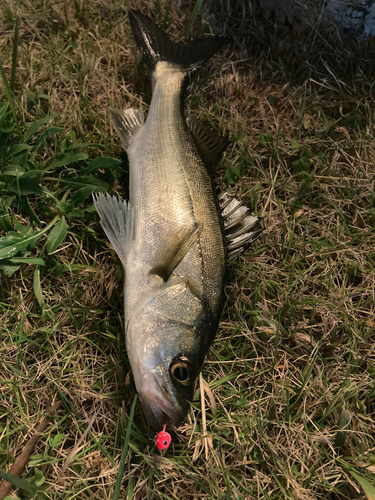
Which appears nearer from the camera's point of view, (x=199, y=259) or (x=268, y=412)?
(x=199, y=259)

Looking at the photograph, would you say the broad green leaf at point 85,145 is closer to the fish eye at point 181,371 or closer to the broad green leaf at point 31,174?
the broad green leaf at point 31,174

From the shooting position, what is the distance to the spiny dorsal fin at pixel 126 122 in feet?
9.08

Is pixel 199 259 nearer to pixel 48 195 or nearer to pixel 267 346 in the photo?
pixel 267 346

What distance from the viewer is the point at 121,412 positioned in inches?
92.4

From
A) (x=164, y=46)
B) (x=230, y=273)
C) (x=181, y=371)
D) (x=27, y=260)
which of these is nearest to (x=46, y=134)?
(x=27, y=260)

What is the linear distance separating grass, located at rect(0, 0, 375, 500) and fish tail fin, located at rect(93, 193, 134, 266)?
1.25ft

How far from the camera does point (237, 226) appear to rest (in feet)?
8.45

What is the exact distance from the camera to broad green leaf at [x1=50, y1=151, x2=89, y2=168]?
2.76m

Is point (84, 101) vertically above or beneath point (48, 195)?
above

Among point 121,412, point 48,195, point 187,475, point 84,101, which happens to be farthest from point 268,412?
point 84,101

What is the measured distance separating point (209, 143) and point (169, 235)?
90 centimetres

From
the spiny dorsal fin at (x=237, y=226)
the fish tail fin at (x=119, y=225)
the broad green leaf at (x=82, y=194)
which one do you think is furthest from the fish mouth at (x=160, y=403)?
the broad green leaf at (x=82, y=194)

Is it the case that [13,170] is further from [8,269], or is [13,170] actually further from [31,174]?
[8,269]

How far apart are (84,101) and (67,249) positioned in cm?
129
